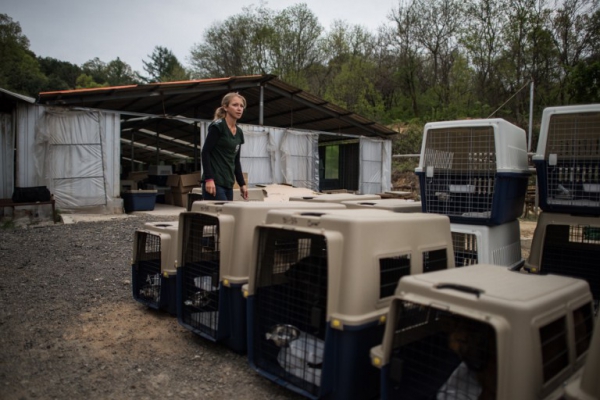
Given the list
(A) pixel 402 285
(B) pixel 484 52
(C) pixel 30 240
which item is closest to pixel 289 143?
(C) pixel 30 240

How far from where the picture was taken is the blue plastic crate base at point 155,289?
306 centimetres

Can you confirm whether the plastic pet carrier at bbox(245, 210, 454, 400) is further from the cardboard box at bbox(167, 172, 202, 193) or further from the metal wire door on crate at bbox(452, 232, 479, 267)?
the cardboard box at bbox(167, 172, 202, 193)

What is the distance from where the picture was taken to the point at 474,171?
9.95ft

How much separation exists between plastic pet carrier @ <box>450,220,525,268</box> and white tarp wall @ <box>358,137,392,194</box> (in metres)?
11.6

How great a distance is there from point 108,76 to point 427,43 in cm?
4067

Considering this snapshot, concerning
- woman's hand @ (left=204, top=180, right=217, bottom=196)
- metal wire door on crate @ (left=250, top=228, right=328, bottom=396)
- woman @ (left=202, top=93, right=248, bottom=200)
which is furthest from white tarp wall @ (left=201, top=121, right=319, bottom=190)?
metal wire door on crate @ (left=250, top=228, right=328, bottom=396)

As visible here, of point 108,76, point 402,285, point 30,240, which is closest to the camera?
point 402,285

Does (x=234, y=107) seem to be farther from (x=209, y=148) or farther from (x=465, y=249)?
(x=465, y=249)

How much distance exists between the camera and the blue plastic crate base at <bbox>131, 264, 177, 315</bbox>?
3.06 m

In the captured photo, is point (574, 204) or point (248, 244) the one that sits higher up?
point (574, 204)

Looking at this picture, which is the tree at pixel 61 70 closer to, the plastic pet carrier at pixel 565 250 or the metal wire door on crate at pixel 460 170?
the metal wire door on crate at pixel 460 170

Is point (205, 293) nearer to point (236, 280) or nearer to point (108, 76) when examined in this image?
point (236, 280)

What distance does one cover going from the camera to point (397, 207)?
119 inches

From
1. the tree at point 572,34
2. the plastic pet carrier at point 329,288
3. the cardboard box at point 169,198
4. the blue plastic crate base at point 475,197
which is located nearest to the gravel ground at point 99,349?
the plastic pet carrier at point 329,288
